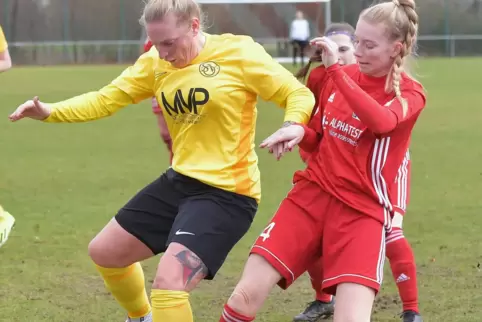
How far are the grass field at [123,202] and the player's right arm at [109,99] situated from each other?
51.2 inches

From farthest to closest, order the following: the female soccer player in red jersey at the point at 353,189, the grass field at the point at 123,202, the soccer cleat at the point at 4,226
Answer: the soccer cleat at the point at 4,226
the grass field at the point at 123,202
the female soccer player in red jersey at the point at 353,189

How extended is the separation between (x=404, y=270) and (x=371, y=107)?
4.69ft

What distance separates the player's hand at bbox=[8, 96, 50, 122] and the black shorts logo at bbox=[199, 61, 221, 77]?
81cm

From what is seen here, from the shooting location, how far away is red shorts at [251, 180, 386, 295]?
381cm

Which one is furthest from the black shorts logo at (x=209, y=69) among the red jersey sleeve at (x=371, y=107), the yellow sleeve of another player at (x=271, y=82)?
the red jersey sleeve at (x=371, y=107)

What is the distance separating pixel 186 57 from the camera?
420 cm

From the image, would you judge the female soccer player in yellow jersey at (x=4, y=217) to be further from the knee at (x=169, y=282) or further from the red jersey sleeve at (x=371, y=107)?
the red jersey sleeve at (x=371, y=107)

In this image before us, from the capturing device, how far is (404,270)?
4754 mm

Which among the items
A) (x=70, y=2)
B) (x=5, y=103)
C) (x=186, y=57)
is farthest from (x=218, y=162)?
(x=70, y=2)

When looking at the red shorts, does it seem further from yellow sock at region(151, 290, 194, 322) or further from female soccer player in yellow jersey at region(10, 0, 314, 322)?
yellow sock at region(151, 290, 194, 322)

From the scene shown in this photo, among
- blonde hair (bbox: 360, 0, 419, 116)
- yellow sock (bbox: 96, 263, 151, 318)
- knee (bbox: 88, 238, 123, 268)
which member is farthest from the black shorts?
blonde hair (bbox: 360, 0, 419, 116)

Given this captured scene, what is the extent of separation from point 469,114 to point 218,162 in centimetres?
1203

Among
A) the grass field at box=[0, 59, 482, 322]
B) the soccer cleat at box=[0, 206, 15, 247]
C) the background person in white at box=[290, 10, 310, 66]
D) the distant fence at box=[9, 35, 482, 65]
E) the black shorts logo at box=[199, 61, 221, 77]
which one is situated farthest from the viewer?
the distant fence at box=[9, 35, 482, 65]

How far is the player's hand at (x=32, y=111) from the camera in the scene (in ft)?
14.0
